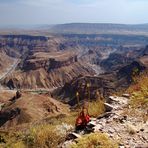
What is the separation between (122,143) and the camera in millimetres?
7996

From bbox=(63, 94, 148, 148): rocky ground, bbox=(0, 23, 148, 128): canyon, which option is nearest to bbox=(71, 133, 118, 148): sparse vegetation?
bbox=(63, 94, 148, 148): rocky ground

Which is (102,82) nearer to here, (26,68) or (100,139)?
(26,68)

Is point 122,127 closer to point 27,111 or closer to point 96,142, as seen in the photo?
point 96,142

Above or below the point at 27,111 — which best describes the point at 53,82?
below

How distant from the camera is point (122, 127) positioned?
9109 millimetres

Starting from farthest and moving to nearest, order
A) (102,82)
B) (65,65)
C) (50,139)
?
(65,65) < (102,82) < (50,139)

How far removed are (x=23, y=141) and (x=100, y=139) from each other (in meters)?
3.81

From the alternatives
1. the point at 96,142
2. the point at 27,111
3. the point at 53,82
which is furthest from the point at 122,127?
the point at 53,82

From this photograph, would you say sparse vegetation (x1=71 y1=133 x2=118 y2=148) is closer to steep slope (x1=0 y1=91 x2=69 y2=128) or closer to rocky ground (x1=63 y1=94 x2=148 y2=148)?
rocky ground (x1=63 y1=94 x2=148 y2=148)

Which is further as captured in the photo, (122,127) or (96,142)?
(122,127)

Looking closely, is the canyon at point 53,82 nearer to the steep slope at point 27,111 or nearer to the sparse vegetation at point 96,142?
the steep slope at point 27,111

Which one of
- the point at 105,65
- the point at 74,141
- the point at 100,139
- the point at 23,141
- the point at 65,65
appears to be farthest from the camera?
the point at 105,65

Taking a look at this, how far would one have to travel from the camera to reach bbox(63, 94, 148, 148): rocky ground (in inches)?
320

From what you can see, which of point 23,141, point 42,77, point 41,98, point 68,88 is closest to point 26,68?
point 42,77
